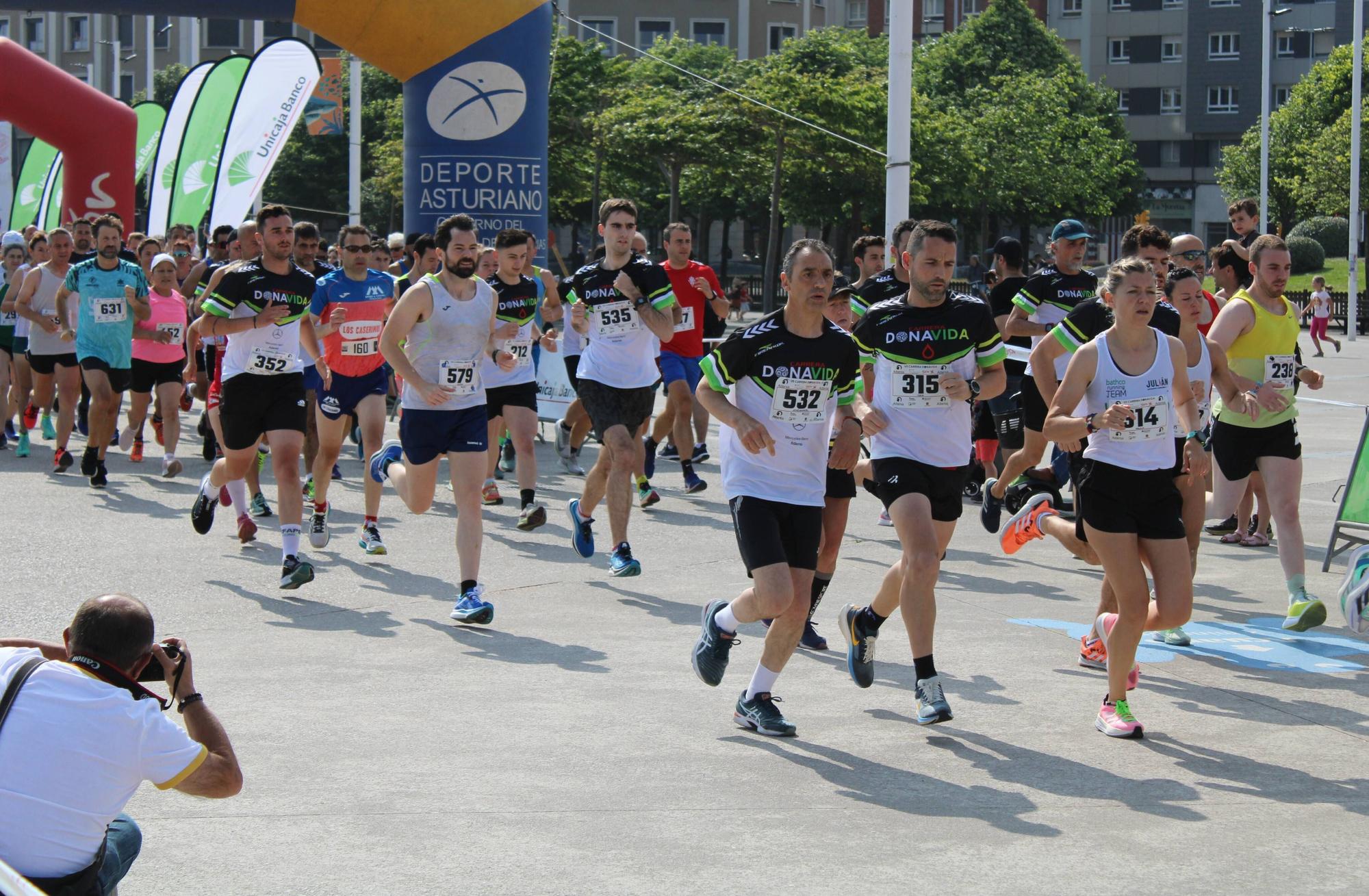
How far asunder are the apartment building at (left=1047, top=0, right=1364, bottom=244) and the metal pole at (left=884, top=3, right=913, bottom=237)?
66.9m

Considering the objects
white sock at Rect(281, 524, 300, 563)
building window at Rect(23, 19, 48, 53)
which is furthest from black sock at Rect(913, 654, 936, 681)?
building window at Rect(23, 19, 48, 53)

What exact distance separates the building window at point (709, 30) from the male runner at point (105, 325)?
70.2m

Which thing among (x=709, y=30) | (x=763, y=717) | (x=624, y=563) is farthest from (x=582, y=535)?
(x=709, y=30)

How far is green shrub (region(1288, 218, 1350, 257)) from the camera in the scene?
56.9 m

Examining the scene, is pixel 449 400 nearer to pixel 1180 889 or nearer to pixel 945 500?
pixel 945 500

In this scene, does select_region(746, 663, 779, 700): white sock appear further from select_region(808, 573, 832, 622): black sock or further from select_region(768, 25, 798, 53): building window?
select_region(768, 25, 798, 53): building window

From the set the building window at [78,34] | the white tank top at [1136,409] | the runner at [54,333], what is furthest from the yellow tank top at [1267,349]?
the building window at [78,34]

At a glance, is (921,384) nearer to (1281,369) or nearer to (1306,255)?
(1281,369)

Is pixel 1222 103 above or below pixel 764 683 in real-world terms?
above

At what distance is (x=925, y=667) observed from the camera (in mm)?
6188

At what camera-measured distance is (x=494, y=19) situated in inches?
670

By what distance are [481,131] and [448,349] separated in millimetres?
9243

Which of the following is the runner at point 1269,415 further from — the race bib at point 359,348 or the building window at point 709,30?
the building window at point 709,30

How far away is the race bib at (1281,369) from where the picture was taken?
8688 millimetres
